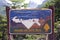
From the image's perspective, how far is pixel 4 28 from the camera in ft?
25.5

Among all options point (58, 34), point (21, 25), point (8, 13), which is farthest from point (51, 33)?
point (58, 34)

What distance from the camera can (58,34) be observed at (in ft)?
23.0

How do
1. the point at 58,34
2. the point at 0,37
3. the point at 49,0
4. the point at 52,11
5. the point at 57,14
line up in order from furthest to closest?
the point at 49,0 < the point at 57,14 < the point at 0,37 < the point at 58,34 < the point at 52,11

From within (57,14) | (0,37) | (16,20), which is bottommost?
(0,37)

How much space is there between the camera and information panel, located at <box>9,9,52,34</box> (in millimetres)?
4719

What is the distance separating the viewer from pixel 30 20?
4.79 m

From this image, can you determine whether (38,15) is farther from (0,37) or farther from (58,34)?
(0,37)

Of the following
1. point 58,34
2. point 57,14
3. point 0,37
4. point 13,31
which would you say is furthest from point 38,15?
point 57,14

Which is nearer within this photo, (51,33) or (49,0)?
(51,33)

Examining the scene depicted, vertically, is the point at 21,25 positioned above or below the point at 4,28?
above

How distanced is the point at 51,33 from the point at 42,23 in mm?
254

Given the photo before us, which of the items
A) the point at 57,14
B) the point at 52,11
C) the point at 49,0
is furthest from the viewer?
the point at 49,0

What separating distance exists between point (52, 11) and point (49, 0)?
4.63 m

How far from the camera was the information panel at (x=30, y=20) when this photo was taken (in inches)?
186
